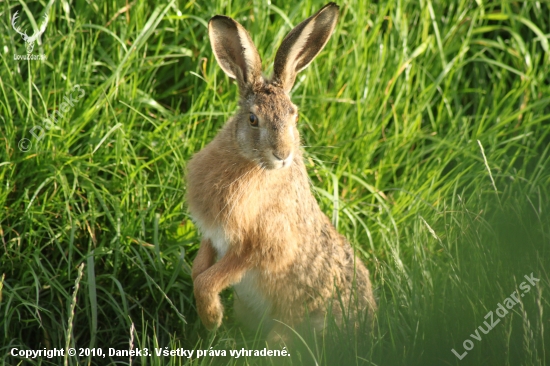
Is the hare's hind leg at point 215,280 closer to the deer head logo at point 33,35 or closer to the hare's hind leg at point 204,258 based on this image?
the hare's hind leg at point 204,258

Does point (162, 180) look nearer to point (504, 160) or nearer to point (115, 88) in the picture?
point (115, 88)

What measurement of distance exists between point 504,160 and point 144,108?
95.8 inches

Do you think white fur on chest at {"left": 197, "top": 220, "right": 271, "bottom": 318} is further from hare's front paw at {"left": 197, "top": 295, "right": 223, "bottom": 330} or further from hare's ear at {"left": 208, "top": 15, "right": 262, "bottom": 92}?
hare's ear at {"left": 208, "top": 15, "right": 262, "bottom": 92}

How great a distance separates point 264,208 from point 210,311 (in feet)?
2.05

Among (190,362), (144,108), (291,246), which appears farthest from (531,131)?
(190,362)

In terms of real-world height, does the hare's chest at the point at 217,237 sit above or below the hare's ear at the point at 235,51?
below

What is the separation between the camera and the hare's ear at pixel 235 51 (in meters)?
3.94

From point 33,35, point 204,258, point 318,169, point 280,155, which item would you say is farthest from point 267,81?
point 33,35

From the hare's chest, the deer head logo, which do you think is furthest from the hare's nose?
the deer head logo

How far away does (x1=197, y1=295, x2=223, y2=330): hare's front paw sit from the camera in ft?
13.5

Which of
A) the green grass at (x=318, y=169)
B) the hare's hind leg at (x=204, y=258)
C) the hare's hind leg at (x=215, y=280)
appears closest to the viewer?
the green grass at (x=318, y=169)

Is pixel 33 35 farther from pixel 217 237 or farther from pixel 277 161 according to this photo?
pixel 277 161

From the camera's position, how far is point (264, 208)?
13.5 ft

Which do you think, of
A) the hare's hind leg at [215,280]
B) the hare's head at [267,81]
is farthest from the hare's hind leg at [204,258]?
the hare's head at [267,81]
